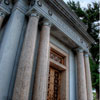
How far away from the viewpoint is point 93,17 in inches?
472

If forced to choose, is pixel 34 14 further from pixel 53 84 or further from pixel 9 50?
pixel 53 84

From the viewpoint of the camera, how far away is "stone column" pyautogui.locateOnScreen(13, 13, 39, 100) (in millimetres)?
3180

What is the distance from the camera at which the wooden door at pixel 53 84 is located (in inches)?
212

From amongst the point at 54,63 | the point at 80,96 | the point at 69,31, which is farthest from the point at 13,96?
the point at 69,31

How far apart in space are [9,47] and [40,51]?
1.18 m

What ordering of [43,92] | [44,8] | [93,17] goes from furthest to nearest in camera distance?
[93,17] → [44,8] → [43,92]

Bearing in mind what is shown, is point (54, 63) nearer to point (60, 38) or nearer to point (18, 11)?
point (60, 38)

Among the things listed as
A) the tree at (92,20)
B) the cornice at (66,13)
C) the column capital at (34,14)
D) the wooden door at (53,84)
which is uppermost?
the tree at (92,20)

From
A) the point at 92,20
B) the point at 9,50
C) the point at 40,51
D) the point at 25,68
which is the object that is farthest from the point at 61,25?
the point at 92,20

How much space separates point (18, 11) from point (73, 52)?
4315 mm

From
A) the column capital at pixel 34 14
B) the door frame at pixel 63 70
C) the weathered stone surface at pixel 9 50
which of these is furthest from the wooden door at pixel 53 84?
the column capital at pixel 34 14

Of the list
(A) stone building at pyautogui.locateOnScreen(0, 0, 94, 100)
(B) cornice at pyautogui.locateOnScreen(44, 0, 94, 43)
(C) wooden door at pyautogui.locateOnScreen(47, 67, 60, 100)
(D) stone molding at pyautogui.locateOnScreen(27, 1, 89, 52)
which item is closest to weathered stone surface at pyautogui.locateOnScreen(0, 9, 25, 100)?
(A) stone building at pyautogui.locateOnScreen(0, 0, 94, 100)

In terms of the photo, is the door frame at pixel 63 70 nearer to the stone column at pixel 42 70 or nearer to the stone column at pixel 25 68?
the stone column at pixel 42 70

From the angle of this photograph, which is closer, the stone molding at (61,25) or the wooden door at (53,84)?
the stone molding at (61,25)
